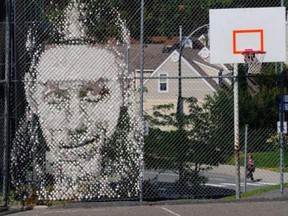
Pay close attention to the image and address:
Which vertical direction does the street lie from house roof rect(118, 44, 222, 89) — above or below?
below

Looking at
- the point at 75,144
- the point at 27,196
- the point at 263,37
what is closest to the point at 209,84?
the point at 263,37

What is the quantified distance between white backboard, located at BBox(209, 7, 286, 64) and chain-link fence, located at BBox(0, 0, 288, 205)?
0.57 meters

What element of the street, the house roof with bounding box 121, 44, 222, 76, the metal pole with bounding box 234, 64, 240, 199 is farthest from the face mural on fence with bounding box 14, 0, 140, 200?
the metal pole with bounding box 234, 64, 240, 199

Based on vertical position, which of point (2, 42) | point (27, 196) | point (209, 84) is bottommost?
point (27, 196)

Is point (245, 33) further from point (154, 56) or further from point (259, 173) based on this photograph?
point (259, 173)

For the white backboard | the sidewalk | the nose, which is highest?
the white backboard

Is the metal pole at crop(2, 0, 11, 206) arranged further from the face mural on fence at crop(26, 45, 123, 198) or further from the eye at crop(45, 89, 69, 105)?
the eye at crop(45, 89, 69, 105)

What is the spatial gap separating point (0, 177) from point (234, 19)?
549cm

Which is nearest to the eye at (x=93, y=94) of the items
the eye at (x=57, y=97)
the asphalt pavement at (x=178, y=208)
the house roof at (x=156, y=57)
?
the eye at (x=57, y=97)

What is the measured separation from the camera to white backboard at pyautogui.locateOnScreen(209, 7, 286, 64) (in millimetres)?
12570

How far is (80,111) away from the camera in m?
13.3

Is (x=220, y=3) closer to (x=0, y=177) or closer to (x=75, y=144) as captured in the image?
(x=75, y=144)

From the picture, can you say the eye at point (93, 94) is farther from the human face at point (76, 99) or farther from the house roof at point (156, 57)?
the house roof at point (156, 57)

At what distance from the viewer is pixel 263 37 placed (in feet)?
41.4
